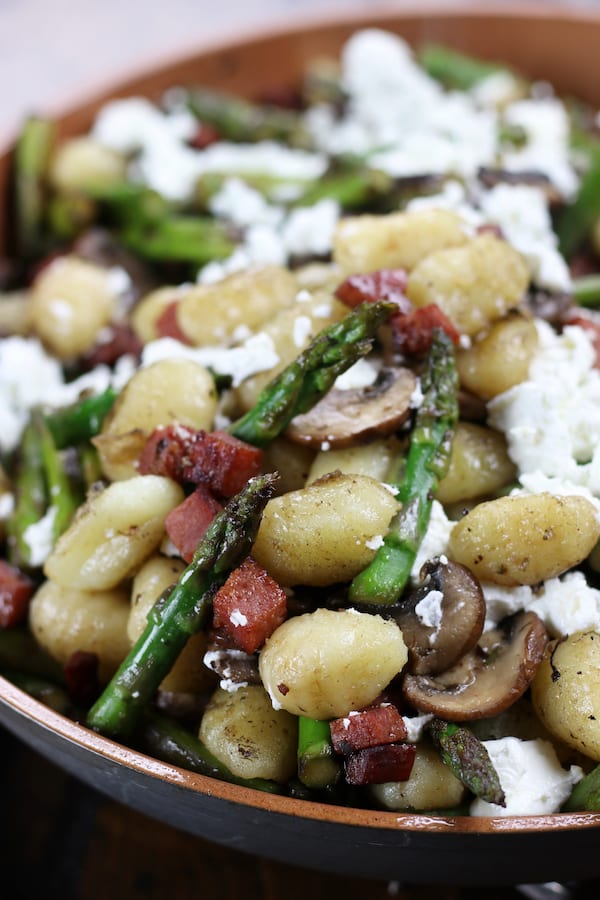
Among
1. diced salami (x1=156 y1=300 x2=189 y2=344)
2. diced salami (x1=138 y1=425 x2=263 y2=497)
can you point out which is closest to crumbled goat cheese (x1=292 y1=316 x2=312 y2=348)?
diced salami (x1=138 y1=425 x2=263 y2=497)

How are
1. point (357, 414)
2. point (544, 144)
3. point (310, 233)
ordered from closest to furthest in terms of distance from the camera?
point (357, 414) < point (310, 233) < point (544, 144)

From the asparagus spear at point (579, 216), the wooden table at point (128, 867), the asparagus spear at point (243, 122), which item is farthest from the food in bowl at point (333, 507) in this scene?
the asparagus spear at point (243, 122)

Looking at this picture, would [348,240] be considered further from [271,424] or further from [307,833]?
[307,833]

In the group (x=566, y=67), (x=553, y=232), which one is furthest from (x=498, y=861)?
(x=566, y=67)

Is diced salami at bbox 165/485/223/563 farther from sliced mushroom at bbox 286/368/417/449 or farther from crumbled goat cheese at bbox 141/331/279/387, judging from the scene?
crumbled goat cheese at bbox 141/331/279/387

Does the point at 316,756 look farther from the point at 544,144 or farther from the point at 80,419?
the point at 544,144

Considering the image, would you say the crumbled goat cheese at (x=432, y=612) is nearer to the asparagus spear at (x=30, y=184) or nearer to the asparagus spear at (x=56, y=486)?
the asparagus spear at (x=56, y=486)

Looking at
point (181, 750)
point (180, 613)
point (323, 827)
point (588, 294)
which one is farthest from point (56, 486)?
point (588, 294)
